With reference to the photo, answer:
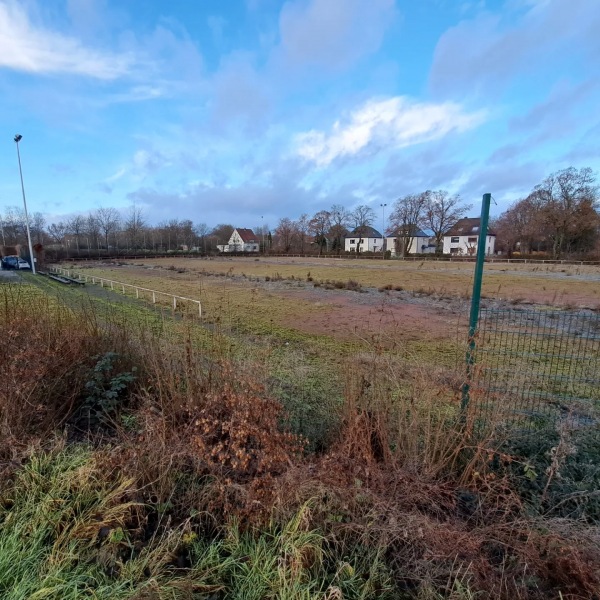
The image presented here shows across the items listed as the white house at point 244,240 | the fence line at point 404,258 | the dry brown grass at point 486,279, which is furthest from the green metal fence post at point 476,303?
the white house at point 244,240

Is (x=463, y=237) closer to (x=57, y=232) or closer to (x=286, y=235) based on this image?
(x=286, y=235)

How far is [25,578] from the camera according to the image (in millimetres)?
1767

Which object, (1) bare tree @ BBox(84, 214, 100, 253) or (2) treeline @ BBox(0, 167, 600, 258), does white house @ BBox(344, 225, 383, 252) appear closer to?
(2) treeline @ BBox(0, 167, 600, 258)

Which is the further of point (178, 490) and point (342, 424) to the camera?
point (342, 424)

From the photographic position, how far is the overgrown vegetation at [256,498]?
6.06 feet

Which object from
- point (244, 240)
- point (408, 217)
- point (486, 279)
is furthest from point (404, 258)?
point (244, 240)

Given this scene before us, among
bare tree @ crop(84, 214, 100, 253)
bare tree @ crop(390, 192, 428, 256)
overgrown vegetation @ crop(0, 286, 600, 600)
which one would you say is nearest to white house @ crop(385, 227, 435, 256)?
bare tree @ crop(390, 192, 428, 256)

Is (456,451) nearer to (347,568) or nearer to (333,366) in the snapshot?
(347,568)

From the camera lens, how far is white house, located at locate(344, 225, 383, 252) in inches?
3533

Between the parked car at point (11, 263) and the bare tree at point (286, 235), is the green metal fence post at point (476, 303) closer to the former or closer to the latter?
the parked car at point (11, 263)

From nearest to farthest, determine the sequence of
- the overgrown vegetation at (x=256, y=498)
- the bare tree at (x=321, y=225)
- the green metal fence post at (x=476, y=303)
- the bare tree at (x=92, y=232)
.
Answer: the overgrown vegetation at (x=256, y=498) < the green metal fence post at (x=476, y=303) < the bare tree at (x=92, y=232) < the bare tree at (x=321, y=225)

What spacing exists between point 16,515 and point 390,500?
240 centimetres

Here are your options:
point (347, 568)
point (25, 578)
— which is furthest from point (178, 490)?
point (347, 568)

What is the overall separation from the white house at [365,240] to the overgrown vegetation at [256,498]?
87.7 meters
